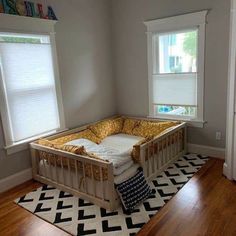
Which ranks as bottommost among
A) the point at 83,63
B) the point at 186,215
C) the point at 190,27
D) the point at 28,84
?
the point at 186,215

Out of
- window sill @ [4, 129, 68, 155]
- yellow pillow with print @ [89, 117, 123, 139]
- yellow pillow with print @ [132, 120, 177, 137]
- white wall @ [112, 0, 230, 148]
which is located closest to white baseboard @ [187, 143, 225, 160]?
white wall @ [112, 0, 230, 148]

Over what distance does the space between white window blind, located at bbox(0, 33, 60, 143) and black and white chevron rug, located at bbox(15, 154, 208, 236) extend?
33.1 inches

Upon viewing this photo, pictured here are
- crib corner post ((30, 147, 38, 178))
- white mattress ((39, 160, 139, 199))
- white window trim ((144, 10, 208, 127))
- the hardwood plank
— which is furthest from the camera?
white window trim ((144, 10, 208, 127))

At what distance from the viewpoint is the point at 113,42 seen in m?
4.18

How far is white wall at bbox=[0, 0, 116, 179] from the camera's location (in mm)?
3303

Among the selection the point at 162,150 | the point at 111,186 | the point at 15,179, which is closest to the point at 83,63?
the point at 162,150

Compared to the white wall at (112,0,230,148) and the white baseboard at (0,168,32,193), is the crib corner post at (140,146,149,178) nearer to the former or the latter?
the white wall at (112,0,230,148)

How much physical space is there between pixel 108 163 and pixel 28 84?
1543 millimetres

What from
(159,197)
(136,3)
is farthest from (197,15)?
(159,197)

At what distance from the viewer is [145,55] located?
12.6 feet

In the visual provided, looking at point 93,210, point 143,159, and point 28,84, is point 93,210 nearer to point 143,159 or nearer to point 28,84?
point 143,159

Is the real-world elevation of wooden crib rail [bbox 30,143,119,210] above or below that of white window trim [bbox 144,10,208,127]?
below

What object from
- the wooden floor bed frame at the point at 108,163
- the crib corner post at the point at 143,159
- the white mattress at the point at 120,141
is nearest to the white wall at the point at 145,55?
the wooden floor bed frame at the point at 108,163

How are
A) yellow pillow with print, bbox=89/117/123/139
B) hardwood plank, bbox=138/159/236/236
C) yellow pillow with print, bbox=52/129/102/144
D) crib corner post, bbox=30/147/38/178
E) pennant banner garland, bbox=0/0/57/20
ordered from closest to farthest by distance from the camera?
hardwood plank, bbox=138/159/236/236, pennant banner garland, bbox=0/0/57/20, crib corner post, bbox=30/147/38/178, yellow pillow with print, bbox=52/129/102/144, yellow pillow with print, bbox=89/117/123/139
